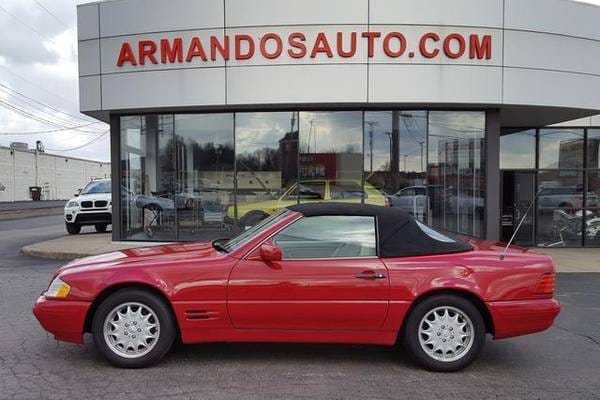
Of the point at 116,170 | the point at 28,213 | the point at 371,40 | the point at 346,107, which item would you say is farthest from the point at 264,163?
the point at 28,213

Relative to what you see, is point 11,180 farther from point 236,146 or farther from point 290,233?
point 290,233

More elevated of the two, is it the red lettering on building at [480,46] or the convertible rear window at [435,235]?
the red lettering on building at [480,46]

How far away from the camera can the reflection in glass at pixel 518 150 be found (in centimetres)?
1370

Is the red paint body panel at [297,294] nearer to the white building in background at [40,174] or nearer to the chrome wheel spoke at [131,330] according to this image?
the chrome wheel spoke at [131,330]

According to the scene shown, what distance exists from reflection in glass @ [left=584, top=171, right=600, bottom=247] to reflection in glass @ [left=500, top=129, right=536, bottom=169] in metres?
1.66

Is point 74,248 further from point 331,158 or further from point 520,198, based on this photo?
point 520,198

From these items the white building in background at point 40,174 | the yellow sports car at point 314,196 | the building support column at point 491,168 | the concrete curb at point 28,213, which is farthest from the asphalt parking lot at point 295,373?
the white building in background at point 40,174

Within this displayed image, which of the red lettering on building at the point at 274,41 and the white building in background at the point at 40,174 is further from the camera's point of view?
the white building in background at the point at 40,174

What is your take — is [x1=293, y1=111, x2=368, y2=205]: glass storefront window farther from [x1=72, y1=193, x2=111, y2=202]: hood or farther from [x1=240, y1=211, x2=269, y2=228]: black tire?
[x1=72, y1=193, x2=111, y2=202]: hood

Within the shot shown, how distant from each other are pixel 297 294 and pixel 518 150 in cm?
1156

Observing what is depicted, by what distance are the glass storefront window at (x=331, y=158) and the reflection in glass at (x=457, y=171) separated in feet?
5.20

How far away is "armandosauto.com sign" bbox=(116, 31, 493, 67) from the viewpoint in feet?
35.4

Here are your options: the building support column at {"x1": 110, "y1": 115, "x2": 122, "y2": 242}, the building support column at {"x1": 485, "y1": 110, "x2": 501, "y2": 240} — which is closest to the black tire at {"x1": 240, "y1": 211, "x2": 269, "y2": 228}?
Answer: the building support column at {"x1": 110, "y1": 115, "x2": 122, "y2": 242}

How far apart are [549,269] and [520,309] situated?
0.47 m
